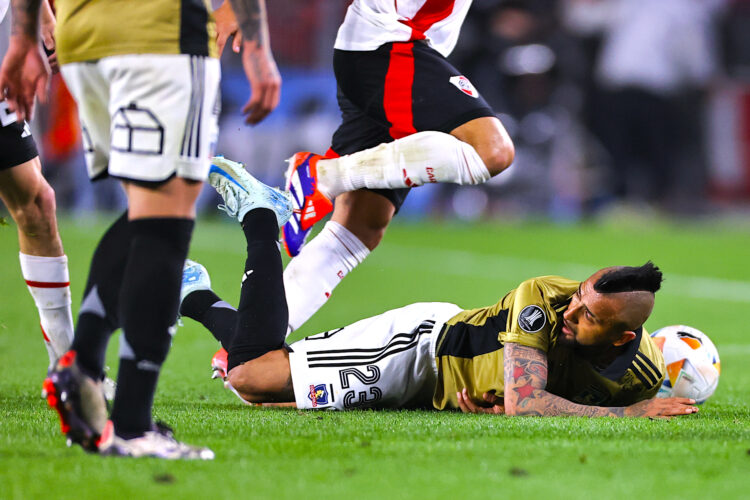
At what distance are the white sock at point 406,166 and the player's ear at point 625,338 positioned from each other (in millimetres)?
829

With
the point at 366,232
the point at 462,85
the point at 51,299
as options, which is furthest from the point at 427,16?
the point at 51,299

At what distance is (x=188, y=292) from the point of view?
509cm

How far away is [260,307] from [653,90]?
12861 millimetres

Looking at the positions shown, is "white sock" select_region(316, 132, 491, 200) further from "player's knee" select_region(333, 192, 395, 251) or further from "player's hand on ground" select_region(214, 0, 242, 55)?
"player's hand on ground" select_region(214, 0, 242, 55)

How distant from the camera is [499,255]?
39.4 ft

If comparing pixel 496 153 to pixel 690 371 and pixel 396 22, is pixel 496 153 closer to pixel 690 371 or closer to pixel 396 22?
pixel 396 22

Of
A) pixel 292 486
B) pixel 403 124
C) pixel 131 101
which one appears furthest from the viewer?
pixel 403 124

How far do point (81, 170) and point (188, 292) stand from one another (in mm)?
11486

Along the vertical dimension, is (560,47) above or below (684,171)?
above

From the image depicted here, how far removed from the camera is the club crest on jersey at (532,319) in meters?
4.16

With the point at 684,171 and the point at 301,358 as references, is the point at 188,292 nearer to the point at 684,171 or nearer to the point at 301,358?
the point at 301,358

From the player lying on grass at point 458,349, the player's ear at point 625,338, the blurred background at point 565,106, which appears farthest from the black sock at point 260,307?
the blurred background at point 565,106

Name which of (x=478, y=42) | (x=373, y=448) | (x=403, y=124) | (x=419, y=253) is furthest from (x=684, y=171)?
(x=373, y=448)

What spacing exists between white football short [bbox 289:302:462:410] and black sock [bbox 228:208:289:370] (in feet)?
0.38
